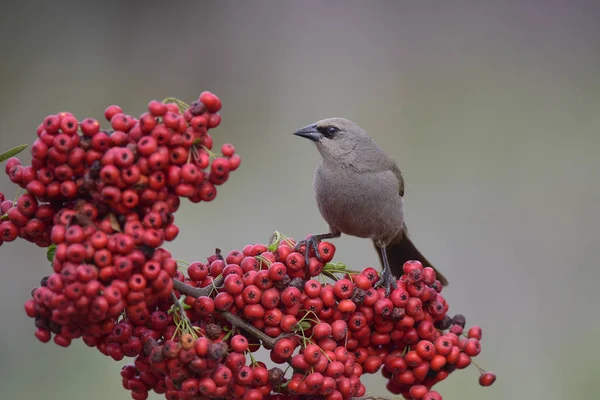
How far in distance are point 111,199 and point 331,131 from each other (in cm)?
202

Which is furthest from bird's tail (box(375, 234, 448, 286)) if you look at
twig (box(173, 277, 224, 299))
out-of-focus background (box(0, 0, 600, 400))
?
twig (box(173, 277, 224, 299))

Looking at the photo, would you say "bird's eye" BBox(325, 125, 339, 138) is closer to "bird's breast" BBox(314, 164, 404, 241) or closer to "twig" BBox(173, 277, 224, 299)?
"bird's breast" BBox(314, 164, 404, 241)

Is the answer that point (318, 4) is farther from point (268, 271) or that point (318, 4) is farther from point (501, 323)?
point (268, 271)

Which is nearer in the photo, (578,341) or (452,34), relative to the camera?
(578,341)

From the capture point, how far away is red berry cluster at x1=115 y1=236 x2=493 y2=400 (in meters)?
1.97

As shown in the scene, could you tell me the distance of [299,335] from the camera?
2135mm

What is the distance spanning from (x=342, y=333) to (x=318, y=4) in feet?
17.7

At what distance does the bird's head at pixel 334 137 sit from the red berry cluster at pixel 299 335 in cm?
130

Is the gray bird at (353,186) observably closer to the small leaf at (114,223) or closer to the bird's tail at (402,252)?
the bird's tail at (402,252)

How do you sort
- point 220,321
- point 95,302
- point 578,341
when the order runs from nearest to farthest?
1. point 95,302
2. point 220,321
3. point 578,341

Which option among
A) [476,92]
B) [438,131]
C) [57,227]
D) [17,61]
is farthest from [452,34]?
[57,227]

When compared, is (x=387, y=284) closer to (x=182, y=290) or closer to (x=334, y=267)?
(x=334, y=267)

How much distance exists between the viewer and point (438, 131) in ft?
21.0


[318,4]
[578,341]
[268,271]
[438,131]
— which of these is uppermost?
[318,4]
